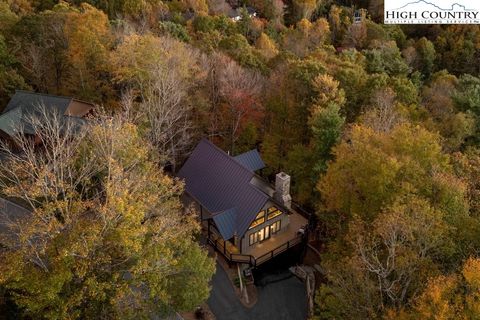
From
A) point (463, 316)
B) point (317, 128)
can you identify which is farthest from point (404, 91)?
point (463, 316)

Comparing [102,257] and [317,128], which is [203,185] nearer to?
[317,128]

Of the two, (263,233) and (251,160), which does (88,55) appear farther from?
(263,233)

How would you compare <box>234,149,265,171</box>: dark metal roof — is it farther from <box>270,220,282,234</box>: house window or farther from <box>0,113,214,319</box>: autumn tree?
<box>0,113,214,319</box>: autumn tree

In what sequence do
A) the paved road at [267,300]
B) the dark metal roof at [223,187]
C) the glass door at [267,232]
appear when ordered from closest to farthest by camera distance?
the paved road at [267,300]
the dark metal roof at [223,187]
the glass door at [267,232]

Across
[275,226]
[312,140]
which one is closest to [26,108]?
[275,226]

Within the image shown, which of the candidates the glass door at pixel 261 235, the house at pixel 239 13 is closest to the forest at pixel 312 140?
the glass door at pixel 261 235

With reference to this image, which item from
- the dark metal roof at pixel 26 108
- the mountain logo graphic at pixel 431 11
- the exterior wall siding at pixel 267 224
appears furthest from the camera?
the mountain logo graphic at pixel 431 11

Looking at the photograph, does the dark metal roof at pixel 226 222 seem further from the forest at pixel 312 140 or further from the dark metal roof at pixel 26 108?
the dark metal roof at pixel 26 108
